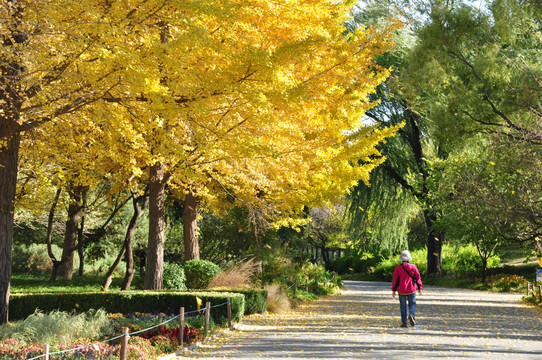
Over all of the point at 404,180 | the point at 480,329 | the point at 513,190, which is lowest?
the point at 480,329

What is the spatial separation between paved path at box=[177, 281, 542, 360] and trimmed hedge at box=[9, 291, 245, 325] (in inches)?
27.0

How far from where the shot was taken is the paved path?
10.2m

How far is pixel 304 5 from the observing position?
12.2m

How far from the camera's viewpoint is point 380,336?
41.1 ft

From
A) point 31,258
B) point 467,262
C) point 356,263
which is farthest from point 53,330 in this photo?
point 356,263

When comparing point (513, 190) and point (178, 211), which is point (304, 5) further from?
point (178, 211)

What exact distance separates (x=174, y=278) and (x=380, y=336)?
324 inches

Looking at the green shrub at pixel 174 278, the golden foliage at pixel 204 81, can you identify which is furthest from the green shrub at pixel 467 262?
the golden foliage at pixel 204 81

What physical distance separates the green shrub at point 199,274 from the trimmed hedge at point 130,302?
4460 millimetres

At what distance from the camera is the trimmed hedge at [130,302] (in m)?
14.5

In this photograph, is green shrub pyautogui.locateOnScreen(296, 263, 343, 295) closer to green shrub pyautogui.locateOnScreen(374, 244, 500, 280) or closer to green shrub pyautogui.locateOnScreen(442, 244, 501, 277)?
green shrub pyautogui.locateOnScreen(374, 244, 500, 280)

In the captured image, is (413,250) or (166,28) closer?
(166,28)

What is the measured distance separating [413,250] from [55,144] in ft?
124

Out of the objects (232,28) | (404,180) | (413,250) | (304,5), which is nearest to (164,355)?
(232,28)
